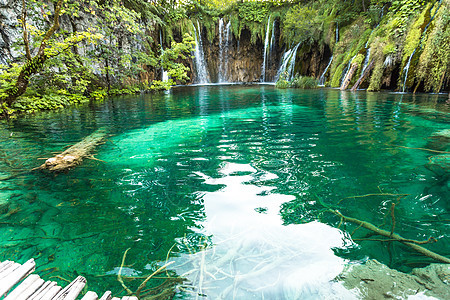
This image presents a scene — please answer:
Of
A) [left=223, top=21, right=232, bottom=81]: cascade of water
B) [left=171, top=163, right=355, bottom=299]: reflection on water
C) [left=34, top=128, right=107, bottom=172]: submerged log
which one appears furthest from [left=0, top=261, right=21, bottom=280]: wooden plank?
[left=223, top=21, right=232, bottom=81]: cascade of water

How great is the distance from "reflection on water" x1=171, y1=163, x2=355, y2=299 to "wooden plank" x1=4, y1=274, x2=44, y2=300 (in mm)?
759

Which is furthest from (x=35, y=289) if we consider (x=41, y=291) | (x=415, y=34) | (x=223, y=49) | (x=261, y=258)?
(x=223, y=49)

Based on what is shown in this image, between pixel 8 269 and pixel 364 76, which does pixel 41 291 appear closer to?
pixel 8 269

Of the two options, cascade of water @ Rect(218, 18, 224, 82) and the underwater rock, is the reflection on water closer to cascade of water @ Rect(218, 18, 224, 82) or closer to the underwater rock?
the underwater rock

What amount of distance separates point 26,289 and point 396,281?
196 cm

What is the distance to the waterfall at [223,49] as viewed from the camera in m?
26.6

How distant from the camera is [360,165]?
9.62 feet

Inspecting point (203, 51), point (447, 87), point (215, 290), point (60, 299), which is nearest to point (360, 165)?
point (215, 290)

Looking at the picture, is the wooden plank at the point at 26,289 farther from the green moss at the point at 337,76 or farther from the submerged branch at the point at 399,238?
the green moss at the point at 337,76

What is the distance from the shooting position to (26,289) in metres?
0.94

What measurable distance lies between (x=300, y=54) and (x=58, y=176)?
2127 centimetres

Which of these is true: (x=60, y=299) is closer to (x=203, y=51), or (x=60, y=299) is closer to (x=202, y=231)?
(x=202, y=231)

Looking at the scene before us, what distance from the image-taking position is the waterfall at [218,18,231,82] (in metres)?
26.6

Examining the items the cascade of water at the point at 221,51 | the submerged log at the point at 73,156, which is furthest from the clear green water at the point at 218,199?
the cascade of water at the point at 221,51
